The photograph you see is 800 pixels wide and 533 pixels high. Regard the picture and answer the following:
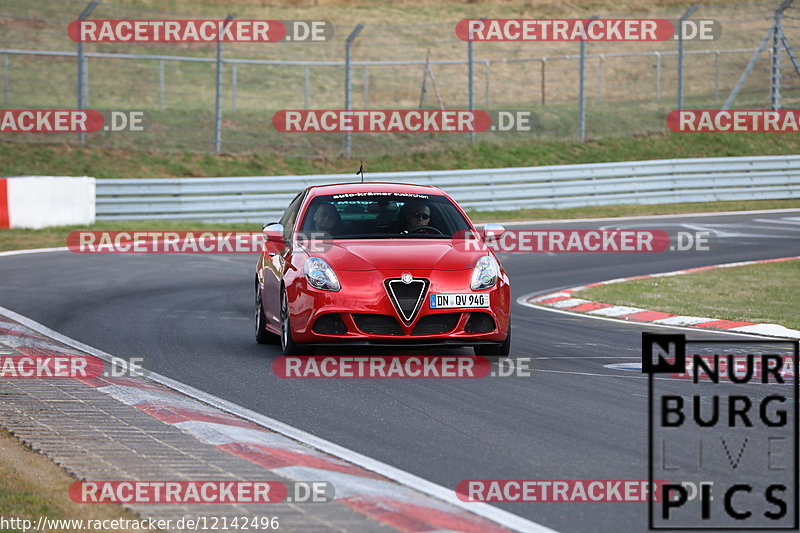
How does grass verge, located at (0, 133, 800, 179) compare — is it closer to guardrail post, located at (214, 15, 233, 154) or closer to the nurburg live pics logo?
guardrail post, located at (214, 15, 233, 154)

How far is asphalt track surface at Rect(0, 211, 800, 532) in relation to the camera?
6695mm

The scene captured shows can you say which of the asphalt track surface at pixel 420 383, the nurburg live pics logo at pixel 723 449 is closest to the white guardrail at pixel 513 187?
the asphalt track surface at pixel 420 383

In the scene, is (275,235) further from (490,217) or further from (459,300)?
(490,217)

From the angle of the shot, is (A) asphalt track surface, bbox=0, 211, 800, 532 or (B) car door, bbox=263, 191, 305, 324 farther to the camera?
(B) car door, bbox=263, 191, 305, 324

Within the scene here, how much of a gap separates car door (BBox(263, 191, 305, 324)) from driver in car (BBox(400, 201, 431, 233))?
957 millimetres

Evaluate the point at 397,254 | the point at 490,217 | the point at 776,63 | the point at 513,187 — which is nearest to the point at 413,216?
the point at 397,254

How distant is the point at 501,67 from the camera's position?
4719cm

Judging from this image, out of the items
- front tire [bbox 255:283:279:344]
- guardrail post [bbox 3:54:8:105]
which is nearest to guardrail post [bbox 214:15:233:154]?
guardrail post [bbox 3:54:8:105]

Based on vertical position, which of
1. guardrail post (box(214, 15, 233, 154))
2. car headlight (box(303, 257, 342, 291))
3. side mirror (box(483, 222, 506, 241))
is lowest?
car headlight (box(303, 257, 342, 291))

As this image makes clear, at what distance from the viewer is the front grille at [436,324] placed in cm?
1005

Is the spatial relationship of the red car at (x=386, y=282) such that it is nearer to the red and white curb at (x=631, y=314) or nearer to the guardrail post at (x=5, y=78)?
the red and white curb at (x=631, y=314)

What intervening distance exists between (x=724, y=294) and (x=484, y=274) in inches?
262

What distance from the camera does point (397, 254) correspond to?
10.4m

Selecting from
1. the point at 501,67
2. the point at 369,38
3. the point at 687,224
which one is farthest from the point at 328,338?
the point at 369,38
